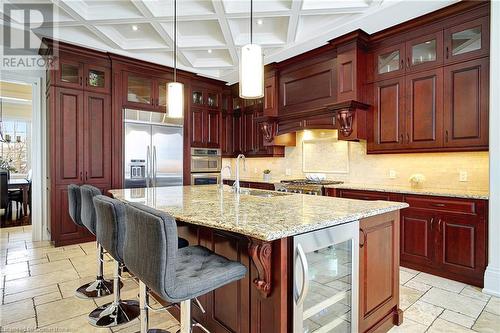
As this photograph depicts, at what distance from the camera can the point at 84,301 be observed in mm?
2533

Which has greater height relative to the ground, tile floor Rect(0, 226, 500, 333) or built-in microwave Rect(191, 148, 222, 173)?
built-in microwave Rect(191, 148, 222, 173)

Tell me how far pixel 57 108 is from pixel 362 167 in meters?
4.62

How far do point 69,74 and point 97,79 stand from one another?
15.2 inches

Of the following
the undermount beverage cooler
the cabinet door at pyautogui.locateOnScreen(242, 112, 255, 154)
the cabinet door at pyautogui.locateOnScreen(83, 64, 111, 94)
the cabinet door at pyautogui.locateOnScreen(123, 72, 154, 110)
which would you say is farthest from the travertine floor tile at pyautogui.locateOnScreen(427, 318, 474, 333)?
the cabinet door at pyautogui.locateOnScreen(83, 64, 111, 94)

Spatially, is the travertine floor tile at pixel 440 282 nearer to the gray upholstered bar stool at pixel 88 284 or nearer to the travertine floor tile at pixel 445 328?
the travertine floor tile at pixel 445 328

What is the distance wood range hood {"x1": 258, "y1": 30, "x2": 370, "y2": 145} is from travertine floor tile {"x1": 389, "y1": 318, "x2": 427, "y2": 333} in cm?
237

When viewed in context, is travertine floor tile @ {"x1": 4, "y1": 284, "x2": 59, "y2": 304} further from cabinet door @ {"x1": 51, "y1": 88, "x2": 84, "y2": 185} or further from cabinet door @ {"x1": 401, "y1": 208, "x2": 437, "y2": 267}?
cabinet door @ {"x1": 401, "y1": 208, "x2": 437, "y2": 267}

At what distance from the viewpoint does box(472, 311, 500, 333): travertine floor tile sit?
6.84ft

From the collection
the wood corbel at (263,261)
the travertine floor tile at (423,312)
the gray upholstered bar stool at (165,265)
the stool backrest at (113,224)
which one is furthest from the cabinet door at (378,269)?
the stool backrest at (113,224)

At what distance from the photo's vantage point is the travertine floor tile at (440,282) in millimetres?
2789

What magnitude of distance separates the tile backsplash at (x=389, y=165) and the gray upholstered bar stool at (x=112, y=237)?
349cm

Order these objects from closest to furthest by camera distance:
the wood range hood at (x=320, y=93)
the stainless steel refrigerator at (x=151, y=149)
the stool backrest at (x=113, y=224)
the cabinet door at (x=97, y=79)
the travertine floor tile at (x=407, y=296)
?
the stool backrest at (x=113, y=224) < the travertine floor tile at (x=407, y=296) < the wood range hood at (x=320, y=93) < the cabinet door at (x=97, y=79) < the stainless steel refrigerator at (x=151, y=149)

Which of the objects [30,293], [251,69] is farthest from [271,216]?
[30,293]

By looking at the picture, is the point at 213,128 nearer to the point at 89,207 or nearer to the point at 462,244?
the point at 89,207
